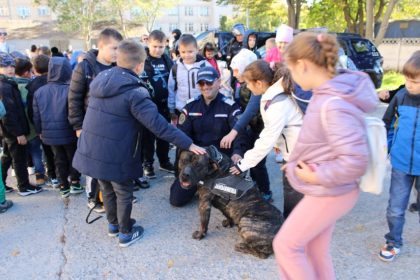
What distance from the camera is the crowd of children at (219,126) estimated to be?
190 cm

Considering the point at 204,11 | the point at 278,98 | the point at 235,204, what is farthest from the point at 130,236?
the point at 204,11

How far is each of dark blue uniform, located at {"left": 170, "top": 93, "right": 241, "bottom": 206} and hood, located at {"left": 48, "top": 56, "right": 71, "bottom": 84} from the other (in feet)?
4.97

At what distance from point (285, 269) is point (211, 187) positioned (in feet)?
4.46

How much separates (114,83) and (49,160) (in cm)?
241

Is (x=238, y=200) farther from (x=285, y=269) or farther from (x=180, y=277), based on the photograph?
(x=285, y=269)

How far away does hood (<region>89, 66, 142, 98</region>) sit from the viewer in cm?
308

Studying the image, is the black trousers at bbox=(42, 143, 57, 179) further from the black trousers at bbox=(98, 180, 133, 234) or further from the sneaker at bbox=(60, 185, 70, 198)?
the black trousers at bbox=(98, 180, 133, 234)

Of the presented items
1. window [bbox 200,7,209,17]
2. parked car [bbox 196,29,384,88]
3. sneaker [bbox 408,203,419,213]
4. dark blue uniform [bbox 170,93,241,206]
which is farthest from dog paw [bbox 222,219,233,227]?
window [bbox 200,7,209,17]

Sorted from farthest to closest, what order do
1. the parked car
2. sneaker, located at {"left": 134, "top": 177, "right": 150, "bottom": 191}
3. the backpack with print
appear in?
the parked car < sneaker, located at {"left": 134, "top": 177, "right": 150, "bottom": 191} < the backpack with print

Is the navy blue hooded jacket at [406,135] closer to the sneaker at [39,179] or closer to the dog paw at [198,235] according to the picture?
the dog paw at [198,235]

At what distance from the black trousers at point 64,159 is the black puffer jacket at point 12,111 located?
0.47 meters

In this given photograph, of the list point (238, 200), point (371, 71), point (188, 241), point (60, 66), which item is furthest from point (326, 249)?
point (371, 71)

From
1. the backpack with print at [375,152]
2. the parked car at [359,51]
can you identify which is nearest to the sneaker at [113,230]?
the backpack with print at [375,152]

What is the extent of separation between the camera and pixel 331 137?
183 cm
